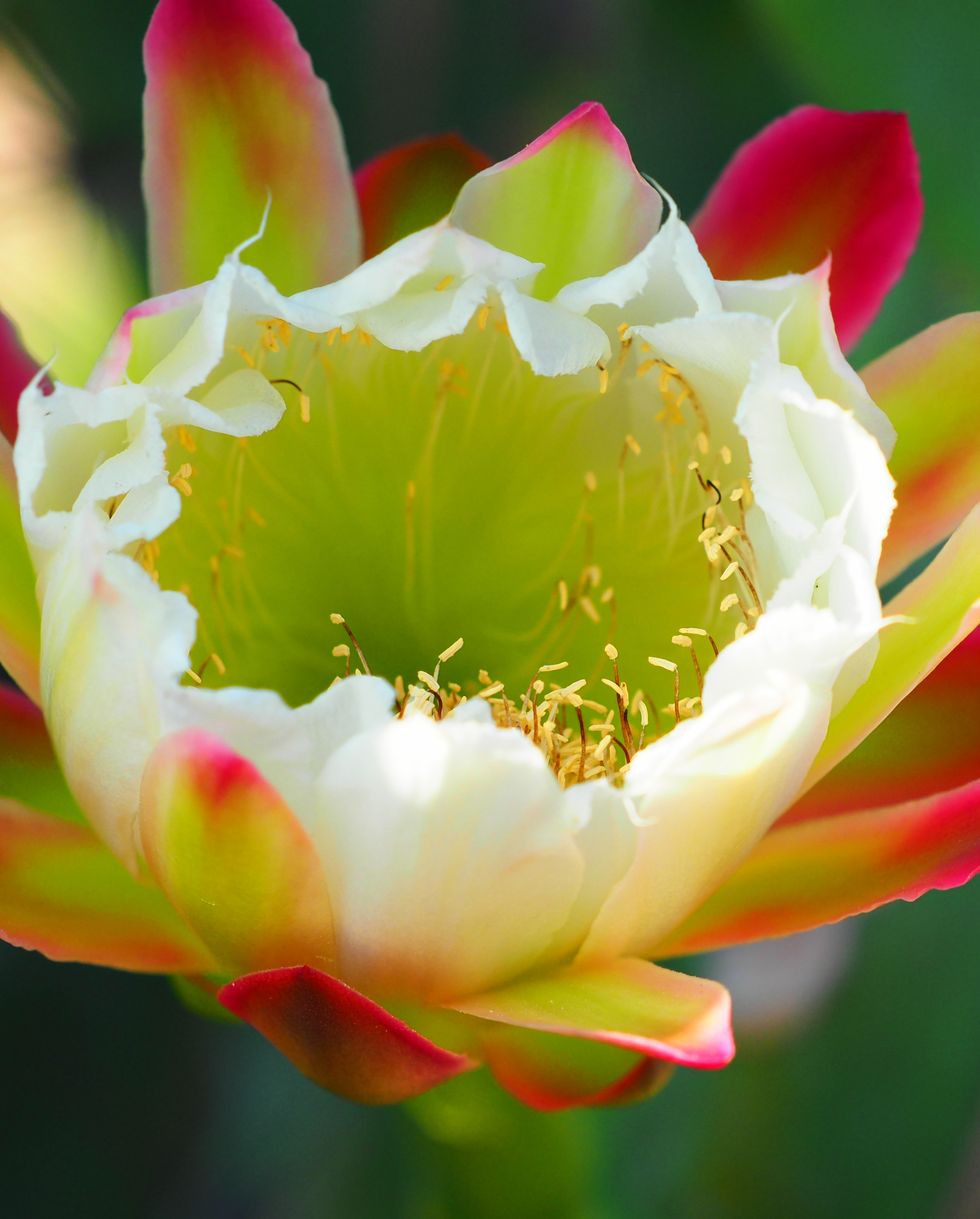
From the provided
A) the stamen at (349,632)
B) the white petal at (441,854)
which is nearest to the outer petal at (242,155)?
the stamen at (349,632)

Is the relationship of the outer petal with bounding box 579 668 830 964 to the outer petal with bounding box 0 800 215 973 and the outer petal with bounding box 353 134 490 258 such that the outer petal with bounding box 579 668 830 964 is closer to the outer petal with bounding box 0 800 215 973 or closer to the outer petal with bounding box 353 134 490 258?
the outer petal with bounding box 0 800 215 973

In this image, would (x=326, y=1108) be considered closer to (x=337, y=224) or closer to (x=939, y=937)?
(x=939, y=937)

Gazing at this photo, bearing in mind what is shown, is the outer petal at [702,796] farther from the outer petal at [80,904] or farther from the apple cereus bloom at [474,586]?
the outer petal at [80,904]

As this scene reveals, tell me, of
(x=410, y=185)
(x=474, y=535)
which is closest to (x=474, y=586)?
(x=474, y=535)

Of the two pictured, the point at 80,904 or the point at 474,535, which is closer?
the point at 80,904

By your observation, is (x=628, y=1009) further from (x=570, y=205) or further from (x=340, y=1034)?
(x=570, y=205)

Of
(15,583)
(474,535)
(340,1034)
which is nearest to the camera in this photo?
(340,1034)

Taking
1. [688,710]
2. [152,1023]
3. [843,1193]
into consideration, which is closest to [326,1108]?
[152,1023]
